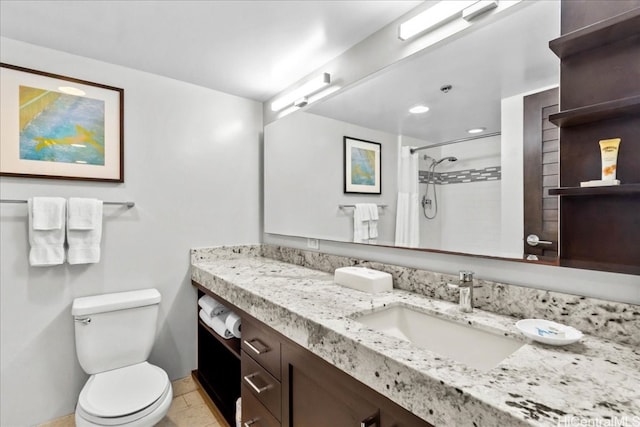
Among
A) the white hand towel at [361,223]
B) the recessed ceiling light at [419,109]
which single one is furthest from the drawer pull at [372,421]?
the recessed ceiling light at [419,109]

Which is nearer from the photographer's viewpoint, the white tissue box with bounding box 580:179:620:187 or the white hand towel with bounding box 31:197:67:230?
the white tissue box with bounding box 580:179:620:187

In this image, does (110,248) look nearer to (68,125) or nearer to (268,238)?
(68,125)

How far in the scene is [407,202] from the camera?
152 cm

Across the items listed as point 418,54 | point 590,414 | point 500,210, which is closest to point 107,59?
point 418,54

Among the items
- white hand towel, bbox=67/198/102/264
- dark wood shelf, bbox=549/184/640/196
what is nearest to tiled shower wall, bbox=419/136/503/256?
dark wood shelf, bbox=549/184/640/196

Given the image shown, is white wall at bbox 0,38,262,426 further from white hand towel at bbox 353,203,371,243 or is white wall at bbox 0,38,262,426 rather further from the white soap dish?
the white soap dish

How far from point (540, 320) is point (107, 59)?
2608 mm

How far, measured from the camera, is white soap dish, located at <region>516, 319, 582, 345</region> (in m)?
0.87

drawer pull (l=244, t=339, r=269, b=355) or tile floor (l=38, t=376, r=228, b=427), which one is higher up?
drawer pull (l=244, t=339, r=269, b=355)

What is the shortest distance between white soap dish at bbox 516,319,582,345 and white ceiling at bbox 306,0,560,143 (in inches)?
28.1

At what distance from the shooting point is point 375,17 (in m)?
1.50

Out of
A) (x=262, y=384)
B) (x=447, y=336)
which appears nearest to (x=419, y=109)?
(x=447, y=336)

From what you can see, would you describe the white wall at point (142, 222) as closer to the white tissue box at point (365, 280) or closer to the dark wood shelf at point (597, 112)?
the white tissue box at point (365, 280)

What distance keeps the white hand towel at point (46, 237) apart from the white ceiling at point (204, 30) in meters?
0.91
